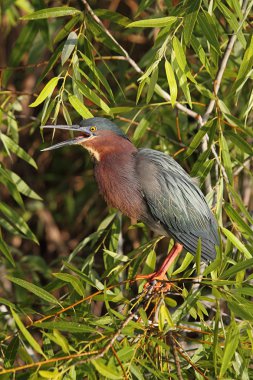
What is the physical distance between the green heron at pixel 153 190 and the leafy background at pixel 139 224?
2.7 inches

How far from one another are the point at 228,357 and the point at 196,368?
0.17 m

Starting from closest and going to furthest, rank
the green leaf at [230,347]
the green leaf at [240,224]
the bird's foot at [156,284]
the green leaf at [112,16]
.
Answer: the green leaf at [230,347] < the bird's foot at [156,284] < the green leaf at [240,224] < the green leaf at [112,16]

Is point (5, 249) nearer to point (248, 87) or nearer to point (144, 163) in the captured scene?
point (144, 163)

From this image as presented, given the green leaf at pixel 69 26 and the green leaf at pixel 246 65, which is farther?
the green leaf at pixel 69 26

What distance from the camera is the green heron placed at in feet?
10.4

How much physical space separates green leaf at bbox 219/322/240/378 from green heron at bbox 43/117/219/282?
86 cm

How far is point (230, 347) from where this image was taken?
90.0 inches

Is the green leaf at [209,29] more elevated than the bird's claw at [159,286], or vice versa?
the green leaf at [209,29]

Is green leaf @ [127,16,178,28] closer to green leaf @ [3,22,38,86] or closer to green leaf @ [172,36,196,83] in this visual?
green leaf @ [172,36,196,83]

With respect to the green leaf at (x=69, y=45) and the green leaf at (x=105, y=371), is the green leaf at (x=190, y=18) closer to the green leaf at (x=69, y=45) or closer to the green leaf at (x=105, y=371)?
the green leaf at (x=69, y=45)

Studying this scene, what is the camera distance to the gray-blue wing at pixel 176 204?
3.18 m

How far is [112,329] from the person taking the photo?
2328 mm

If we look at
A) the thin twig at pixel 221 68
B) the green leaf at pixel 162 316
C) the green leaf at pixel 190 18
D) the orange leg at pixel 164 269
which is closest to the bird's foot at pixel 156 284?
the orange leg at pixel 164 269

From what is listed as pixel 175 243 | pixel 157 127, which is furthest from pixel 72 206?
pixel 175 243
